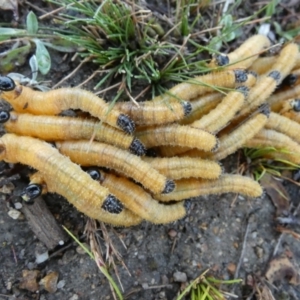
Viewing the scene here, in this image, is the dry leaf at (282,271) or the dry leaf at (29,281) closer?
the dry leaf at (29,281)

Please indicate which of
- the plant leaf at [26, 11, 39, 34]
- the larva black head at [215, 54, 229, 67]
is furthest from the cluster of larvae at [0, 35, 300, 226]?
the plant leaf at [26, 11, 39, 34]

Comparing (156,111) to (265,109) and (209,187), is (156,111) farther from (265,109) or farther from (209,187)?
(265,109)

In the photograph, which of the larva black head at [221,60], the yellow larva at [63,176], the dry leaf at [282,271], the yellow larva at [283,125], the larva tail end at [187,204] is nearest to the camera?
the yellow larva at [63,176]

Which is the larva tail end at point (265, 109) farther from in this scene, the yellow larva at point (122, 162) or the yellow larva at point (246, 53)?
the yellow larva at point (122, 162)

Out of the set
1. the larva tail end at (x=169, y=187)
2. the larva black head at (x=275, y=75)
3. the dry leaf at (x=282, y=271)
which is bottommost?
the dry leaf at (x=282, y=271)

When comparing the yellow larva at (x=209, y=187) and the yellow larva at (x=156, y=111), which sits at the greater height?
the yellow larva at (x=156, y=111)

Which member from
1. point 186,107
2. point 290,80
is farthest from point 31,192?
point 290,80

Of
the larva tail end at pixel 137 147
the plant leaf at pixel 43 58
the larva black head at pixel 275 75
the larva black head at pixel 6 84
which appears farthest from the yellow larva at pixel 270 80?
the larva black head at pixel 6 84
